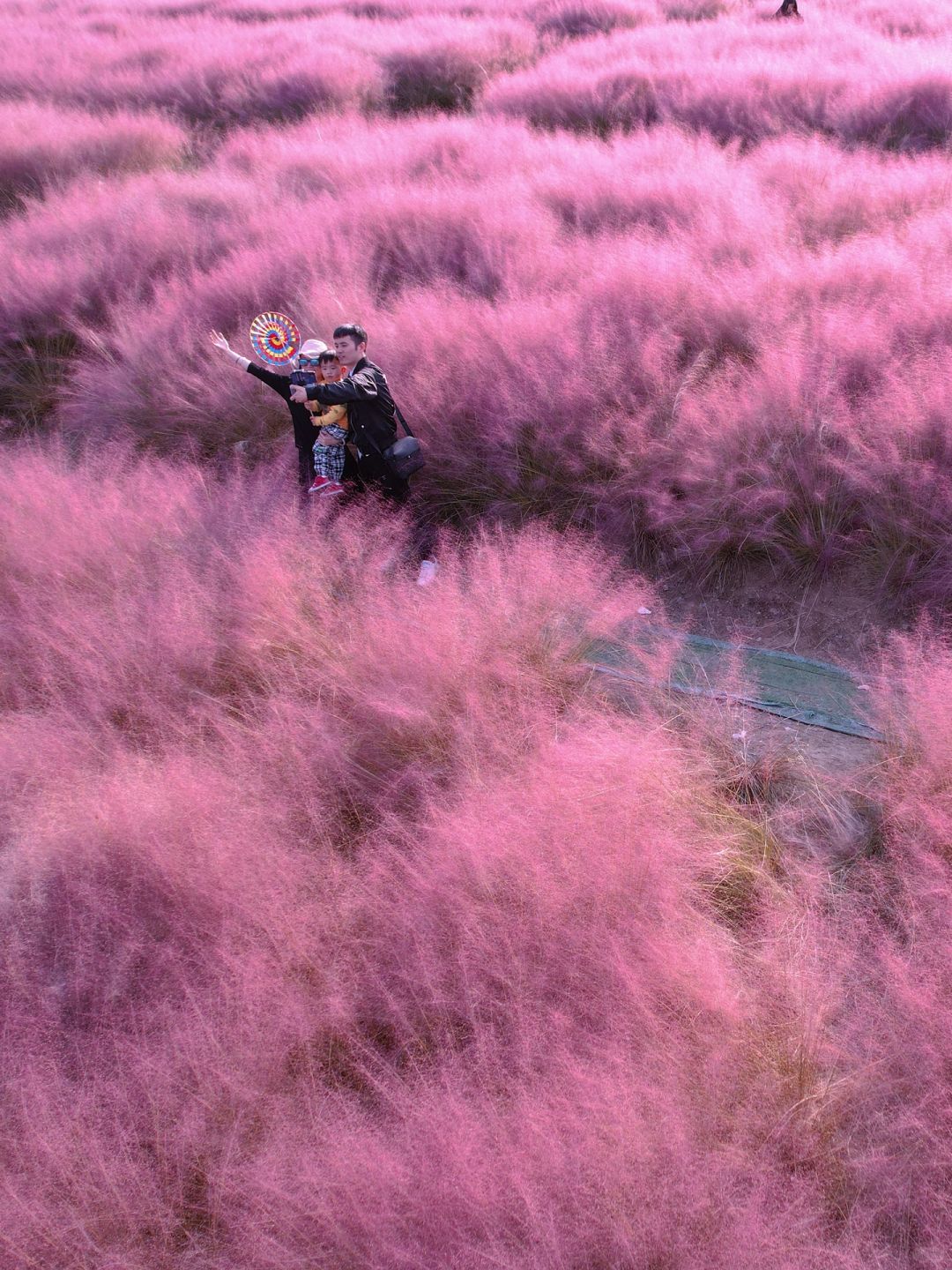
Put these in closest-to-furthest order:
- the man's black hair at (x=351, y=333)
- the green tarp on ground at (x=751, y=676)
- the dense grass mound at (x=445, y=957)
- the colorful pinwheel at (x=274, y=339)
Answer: the dense grass mound at (x=445, y=957) < the green tarp on ground at (x=751, y=676) < the man's black hair at (x=351, y=333) < the colorful pinwheel at (x=274, y=339)

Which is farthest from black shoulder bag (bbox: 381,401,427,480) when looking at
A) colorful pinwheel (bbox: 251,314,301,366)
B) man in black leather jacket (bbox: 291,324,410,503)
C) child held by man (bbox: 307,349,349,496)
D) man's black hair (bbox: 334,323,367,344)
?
colorful pinwheel (bbox: 251,314,301,366)

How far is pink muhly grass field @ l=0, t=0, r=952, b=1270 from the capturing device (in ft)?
6.19

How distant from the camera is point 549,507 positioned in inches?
182

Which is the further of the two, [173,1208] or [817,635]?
[817,635]

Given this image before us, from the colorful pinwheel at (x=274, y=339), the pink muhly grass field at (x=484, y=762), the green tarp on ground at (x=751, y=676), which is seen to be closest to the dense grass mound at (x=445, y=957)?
the pink muhly grass field at (x=484, y=762)

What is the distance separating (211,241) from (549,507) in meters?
4.76

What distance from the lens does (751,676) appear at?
12.0 feet

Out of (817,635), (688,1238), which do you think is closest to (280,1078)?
(688,1238)

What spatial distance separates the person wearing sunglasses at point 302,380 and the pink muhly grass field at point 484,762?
0.32 m

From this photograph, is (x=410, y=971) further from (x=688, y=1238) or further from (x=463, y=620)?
(x=463, y=620)

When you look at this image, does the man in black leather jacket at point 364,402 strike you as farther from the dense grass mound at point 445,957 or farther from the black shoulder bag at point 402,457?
the dense grass mound at point 445,957

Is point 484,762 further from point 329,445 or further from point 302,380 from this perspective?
point 302,380

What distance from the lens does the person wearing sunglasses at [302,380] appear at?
4.34 metres

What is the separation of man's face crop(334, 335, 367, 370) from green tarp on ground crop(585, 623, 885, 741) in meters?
1.80
